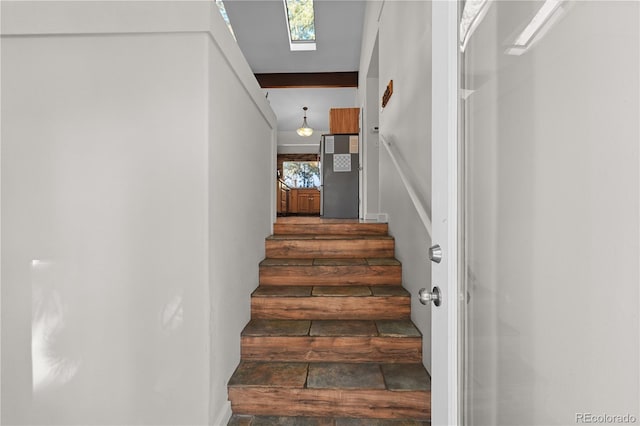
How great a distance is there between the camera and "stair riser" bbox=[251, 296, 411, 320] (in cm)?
197

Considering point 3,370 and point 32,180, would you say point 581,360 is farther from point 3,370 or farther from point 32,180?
point 3,370

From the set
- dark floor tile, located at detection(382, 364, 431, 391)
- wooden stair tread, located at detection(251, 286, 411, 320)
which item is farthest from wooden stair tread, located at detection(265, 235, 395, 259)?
dark floor tile, located at detection(382, 364, 431, 391)

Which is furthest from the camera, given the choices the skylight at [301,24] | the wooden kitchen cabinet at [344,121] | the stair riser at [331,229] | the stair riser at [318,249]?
the wooden kitchen cabinet at [344,121]

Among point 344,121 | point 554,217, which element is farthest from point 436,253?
point 344,121

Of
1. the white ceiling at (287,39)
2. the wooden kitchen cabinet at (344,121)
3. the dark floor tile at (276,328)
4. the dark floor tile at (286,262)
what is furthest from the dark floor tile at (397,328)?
the white ceiling at (287,39)

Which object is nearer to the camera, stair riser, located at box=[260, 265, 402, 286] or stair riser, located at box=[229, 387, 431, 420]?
stair riser, located at box=[229, 387, 431, 420]

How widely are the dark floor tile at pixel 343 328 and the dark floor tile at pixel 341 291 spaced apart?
16 centimetres

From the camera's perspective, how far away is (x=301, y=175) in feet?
32.6

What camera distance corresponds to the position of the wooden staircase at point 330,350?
1.48m

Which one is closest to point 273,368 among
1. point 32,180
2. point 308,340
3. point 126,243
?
point 308,340

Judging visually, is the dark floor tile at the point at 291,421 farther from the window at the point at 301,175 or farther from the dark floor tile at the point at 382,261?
the window at the point at 301,175

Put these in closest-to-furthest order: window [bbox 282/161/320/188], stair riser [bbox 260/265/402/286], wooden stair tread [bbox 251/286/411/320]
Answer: wooden stair tread [bbox 251/286/411/320] → stair riser [bbox 260/265/402/286] → window [bbox 282/161/320/188]

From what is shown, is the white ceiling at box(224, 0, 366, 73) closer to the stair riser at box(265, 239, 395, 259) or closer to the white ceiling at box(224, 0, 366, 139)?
the white ceiling at box(224, 0, 366, 139)

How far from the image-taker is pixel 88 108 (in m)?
1.28
